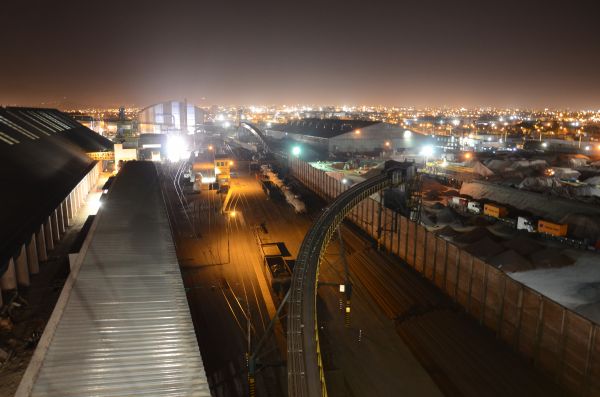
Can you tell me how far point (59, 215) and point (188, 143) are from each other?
2029 inches

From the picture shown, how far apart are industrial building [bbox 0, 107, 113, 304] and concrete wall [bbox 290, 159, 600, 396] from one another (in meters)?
17.8

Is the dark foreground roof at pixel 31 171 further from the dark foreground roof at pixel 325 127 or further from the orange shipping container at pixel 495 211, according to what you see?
the dark foreground roof at pixel 325 127

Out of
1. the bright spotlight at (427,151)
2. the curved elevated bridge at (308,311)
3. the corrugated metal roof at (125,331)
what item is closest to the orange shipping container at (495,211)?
the curved elevated bridge at (308,311)

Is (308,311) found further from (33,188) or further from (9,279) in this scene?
(33,188)

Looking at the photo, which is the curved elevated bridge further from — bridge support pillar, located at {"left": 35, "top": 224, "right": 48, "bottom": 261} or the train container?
bridge support pillar, located at {"left": 35, "top": 224, "right": 48, "bottom": 261}

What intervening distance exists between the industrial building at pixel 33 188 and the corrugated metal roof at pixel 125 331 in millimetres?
2816

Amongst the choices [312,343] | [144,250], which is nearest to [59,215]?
[144,250]

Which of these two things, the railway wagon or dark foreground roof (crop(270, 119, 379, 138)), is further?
dark foreground roof (crop(270, 119, 379, 138))

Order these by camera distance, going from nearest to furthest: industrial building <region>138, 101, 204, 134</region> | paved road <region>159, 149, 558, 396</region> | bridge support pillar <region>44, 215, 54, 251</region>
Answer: paved road <region>159, 149, 558, 396</region>
bridge support pillar <region>44, 215, 54, 251</region>
industrial building <region>138, 101, 204, 134</region>

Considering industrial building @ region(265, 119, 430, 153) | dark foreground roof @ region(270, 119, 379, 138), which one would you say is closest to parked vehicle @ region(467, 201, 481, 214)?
industrial building @ region(265, 119, 430, 153)

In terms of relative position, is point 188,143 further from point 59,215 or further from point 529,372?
point 529,372

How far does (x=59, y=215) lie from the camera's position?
83.7 feet

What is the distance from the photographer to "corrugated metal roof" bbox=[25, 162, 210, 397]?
8883mm

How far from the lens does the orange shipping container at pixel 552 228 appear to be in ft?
78.6
